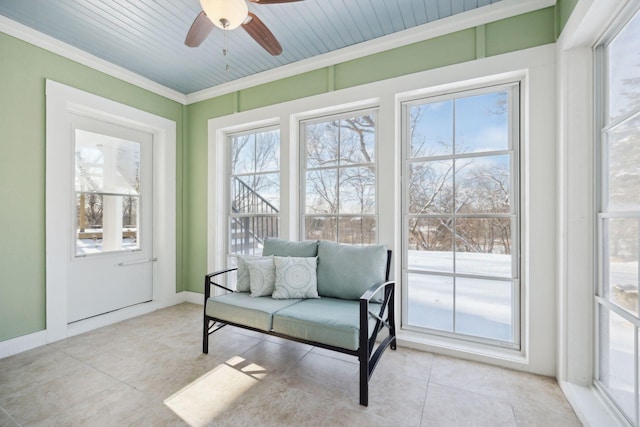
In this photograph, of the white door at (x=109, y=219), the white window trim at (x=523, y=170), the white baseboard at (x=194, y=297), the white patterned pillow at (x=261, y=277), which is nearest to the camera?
the white window trim at (x=523, y=170)

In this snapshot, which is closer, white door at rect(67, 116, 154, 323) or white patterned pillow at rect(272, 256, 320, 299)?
white patterned pillow at rect(272, 256, 320, 299)

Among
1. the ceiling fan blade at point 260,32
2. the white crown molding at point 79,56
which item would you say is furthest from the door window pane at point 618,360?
the white crown molding at point 79,56

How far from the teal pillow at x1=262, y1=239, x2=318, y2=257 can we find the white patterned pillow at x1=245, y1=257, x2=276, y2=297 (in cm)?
22

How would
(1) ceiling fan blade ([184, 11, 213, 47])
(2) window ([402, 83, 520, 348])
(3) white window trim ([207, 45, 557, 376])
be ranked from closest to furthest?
1. (1) ceiling fan blade ([184, 11, 213, 47])
2. (3) white window trim ([207, 45, 557, 376])
3. (2) window ([402, 83, 520, 348])

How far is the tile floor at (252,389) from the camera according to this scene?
5.30 ft

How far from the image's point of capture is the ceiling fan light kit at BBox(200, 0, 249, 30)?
5.12 feet

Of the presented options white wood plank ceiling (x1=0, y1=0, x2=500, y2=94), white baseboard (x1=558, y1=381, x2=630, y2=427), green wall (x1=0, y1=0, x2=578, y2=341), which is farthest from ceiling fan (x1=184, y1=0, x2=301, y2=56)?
white baseboard (x1=558, y1=381, x2=630, y2=427)

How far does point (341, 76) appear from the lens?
2.81 meters

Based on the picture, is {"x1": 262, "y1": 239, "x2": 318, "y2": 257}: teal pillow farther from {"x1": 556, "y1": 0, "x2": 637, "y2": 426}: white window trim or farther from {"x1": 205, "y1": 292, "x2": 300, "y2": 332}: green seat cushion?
{"x1": 556, "y1": 0, "x2": 637, "y2": 426}: white window trim

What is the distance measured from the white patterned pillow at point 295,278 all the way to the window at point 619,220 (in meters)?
1.87

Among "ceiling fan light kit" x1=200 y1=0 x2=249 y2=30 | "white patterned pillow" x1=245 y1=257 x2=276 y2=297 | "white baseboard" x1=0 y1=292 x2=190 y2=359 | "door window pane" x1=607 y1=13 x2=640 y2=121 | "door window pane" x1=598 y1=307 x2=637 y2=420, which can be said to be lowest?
"white baseboard" x1=0 y1=292 x2=190 y2=359

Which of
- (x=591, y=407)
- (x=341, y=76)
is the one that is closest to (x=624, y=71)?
(x=591, y=407)

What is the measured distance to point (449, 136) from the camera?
2.46 m

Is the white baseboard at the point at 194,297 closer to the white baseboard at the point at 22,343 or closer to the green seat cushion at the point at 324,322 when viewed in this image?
the white baseboard at the point at 22,343
